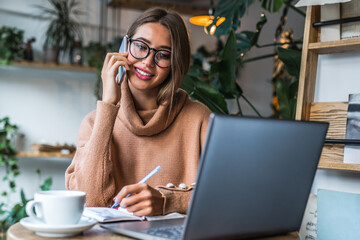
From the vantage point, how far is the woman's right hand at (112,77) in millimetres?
1467

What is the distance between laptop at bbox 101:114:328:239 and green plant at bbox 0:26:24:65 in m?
3.22

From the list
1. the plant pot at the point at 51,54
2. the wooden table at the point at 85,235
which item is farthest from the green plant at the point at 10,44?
the wooden table at the point at 85,235

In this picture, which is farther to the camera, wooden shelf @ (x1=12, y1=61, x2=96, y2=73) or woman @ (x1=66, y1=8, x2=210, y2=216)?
wooden shelf @ (x1=12, y1=61, x2=96, y2=73)

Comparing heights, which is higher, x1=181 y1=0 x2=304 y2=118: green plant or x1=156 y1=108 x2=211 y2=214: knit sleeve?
x1=181 y1=0 x2=304 y2=118: green plant

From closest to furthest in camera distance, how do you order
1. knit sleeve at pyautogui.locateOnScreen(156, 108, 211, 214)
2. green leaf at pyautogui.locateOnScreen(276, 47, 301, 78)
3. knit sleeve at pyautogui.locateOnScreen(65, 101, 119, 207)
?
knit sleeve at pyautogui.locateOnScreen(156, 108, 211, 214) < knit sleeve at pyautogui.locateOnScreen(65, 101, 119, 207) < green leaf at pyautogui.locateOnScreen(276, 47, 301, 78)

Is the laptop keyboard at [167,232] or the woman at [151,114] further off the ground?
the woman at [151,114]

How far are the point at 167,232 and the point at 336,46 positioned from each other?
1.09 m

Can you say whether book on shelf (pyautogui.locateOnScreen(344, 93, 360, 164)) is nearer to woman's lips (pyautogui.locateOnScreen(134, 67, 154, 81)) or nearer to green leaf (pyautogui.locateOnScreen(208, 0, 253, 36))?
woman's lips (pyautogui.locateOnScreen(134, 67, 154, 81))

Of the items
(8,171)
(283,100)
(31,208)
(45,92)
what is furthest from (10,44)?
(31,208)

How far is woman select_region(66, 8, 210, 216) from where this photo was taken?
1.52 metres

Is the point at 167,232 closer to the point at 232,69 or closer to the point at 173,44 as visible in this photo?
the point at 173,44

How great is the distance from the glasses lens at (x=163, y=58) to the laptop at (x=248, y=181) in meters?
0.70

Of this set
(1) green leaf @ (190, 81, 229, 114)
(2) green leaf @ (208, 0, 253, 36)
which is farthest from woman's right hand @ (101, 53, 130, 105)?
(2) green leaf @ (208, 0, 253, 36)

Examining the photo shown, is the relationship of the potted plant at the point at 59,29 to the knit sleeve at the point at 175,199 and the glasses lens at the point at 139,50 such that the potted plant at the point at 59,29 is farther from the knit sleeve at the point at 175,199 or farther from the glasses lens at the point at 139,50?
the knit sleeve at the point at 175,199
